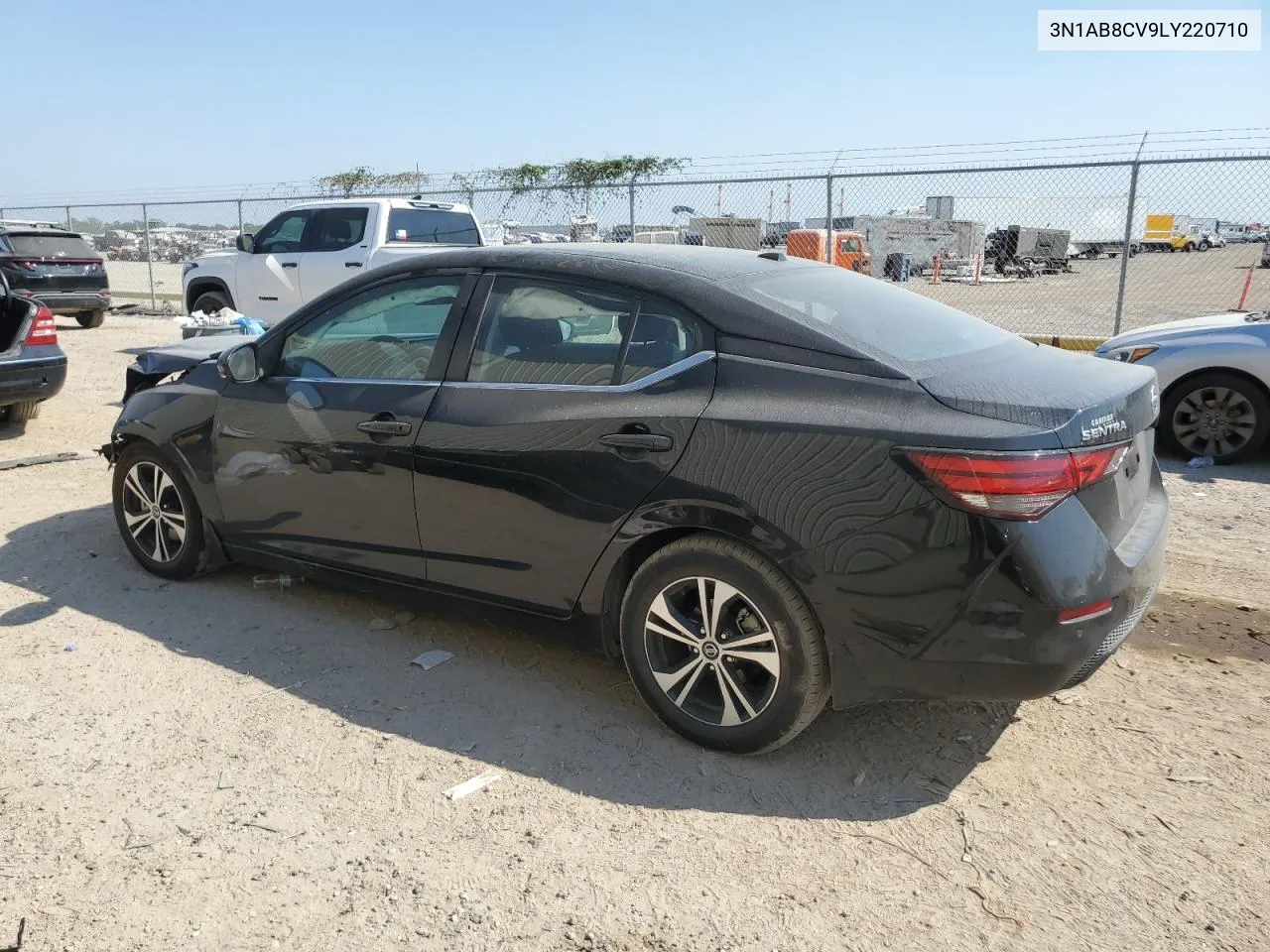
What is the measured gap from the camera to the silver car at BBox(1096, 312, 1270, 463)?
6.84m

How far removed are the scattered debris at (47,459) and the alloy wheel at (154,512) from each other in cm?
278

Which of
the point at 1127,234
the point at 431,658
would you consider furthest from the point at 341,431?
the point at 1127,234

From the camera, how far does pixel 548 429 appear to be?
11.6 feet

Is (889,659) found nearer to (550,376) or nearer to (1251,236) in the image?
(550,376)

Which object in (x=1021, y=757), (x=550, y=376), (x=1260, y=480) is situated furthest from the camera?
(x=1260, y=480)

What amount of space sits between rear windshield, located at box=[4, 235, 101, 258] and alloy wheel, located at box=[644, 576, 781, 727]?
16430 mm

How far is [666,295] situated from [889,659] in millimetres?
1376

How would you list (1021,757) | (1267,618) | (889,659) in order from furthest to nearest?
(1267,618)
(1021,757)
(889,659)

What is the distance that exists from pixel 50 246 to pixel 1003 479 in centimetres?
1759

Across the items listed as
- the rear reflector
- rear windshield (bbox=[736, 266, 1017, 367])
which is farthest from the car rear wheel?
the rear reflector

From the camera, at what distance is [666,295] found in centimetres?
342

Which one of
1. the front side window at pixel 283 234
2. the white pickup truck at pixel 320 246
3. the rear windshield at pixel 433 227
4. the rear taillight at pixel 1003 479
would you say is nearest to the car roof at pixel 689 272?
the rear taillight at pixel 1003 479

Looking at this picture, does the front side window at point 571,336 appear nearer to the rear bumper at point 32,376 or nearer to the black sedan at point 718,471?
the black sedan at point 718,471

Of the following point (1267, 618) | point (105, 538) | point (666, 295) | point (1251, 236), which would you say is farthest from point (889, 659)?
point (1251, 236)
